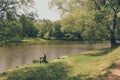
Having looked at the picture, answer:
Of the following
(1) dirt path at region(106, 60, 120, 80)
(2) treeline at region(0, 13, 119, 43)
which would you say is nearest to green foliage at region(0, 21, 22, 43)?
(2) treeline at region(0, 13, 119, 43)

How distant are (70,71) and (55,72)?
4.52 feet

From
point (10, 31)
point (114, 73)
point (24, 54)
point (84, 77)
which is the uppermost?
point (10, 31)

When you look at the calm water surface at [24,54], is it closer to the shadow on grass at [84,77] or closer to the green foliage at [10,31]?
the green foliage at [10,31]

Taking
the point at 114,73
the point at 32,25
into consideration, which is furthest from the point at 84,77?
the point at 32,25

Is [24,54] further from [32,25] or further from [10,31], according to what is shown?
[10,31]

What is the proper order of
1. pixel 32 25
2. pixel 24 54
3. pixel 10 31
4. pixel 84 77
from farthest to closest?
pixel 24 54
pixel 32 25
pixel 10 31
pixel 84 77

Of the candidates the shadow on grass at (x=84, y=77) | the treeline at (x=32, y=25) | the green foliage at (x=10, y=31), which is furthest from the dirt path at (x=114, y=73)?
the green foliage at (x=10, y=31)

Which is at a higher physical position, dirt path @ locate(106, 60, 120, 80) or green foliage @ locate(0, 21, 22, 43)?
green foliage @ locate(0, 21, 22, 43)

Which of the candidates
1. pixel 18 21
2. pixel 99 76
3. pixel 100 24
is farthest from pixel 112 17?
pixel 99 76

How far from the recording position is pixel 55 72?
22.7m

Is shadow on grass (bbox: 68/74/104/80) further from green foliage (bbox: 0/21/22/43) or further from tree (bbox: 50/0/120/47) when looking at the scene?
tree (bbox: 50/0/120/47)

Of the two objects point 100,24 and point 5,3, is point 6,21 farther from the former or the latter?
point 100,24

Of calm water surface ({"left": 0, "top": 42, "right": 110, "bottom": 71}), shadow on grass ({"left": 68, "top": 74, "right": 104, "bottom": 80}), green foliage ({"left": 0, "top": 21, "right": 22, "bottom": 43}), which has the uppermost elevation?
green foliage ({"left": 0, "top": 21, "right": 22, "bottom": 43})

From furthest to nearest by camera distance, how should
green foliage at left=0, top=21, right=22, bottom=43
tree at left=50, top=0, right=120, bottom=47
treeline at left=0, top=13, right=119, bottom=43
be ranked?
tree at left=50, top=0, right=120, bottom=47, treeline at left=0, top=13, right=119, bottom=43, green foliage at left=0, top=21, right=22, bottom=43
